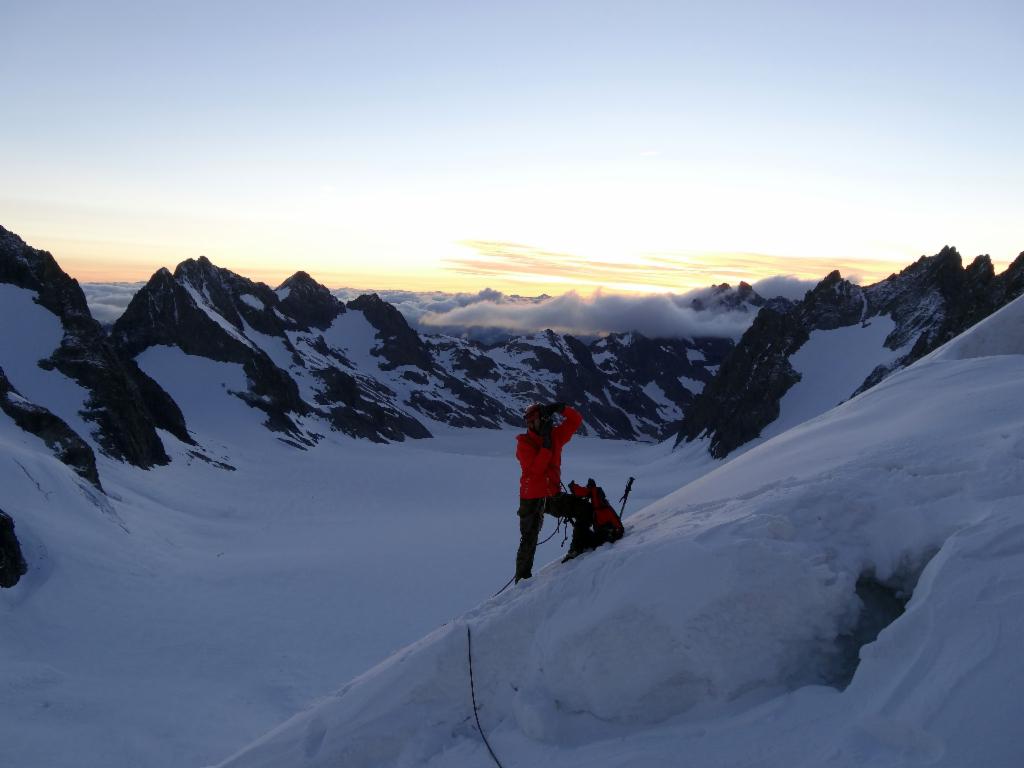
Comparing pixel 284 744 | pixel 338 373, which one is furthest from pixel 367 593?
pixel 338 373

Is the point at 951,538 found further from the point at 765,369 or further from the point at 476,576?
the point at 765,369

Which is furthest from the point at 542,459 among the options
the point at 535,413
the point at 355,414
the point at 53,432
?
the point at 355,414

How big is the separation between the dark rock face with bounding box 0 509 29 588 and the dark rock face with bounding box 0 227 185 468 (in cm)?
2281

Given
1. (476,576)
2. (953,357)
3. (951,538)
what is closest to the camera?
(951,538)

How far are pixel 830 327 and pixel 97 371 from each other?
77.1m

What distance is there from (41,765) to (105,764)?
1026 millimetres

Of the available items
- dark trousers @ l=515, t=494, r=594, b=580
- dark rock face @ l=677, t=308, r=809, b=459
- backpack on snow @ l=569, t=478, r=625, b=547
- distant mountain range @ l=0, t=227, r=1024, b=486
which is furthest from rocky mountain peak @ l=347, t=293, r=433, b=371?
backpack on snow @ l=569, t=478, r=625, b=547

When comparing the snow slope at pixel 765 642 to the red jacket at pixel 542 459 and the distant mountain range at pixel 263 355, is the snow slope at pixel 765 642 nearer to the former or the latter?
the red jacket at pixel 542 459

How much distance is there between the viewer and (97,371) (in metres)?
49.2

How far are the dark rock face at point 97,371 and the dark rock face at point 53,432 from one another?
347 inches

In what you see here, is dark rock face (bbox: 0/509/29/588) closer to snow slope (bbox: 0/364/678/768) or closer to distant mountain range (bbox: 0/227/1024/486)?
snow slope (bbox: 0/364/678/768)

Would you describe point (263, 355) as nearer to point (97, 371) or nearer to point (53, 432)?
point (97, 371)

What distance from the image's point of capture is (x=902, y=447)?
7910 millimetres

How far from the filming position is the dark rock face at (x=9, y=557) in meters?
19.7
